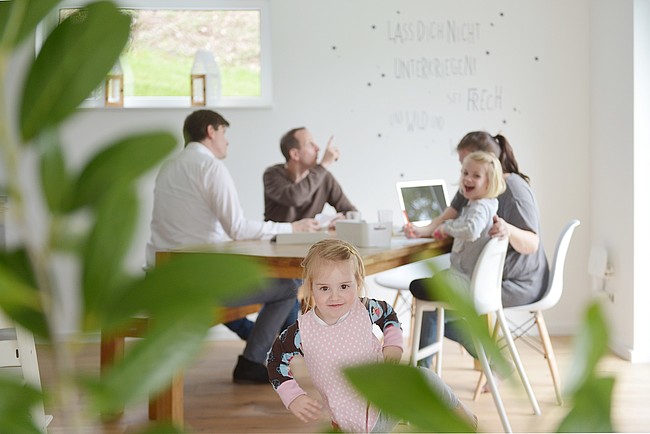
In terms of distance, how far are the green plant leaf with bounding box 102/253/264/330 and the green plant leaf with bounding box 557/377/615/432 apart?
7 centimetres

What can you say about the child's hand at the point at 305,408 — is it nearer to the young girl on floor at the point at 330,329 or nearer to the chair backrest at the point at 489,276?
the young girl on floor at the point at 330,329

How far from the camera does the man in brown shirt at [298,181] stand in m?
4.25

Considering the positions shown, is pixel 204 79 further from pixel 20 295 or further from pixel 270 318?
pixel 20 295

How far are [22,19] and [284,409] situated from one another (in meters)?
3.50

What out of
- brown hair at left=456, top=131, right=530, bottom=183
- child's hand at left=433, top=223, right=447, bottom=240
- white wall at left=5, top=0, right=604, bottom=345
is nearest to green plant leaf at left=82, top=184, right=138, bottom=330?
child's hand at left=433, top=223, right=447, bottom=240

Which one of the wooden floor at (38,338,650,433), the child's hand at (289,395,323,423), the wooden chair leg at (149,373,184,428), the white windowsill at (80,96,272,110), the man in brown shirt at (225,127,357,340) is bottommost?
the wooden floor at (38,338,650,433)

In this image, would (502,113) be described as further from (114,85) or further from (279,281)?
(114,85)

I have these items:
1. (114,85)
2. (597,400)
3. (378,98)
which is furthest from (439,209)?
(597,400)

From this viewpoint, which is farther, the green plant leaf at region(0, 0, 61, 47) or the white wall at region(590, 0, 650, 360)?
the white wall at region(590, 0, 650, 360)

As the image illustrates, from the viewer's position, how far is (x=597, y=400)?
0.60ft

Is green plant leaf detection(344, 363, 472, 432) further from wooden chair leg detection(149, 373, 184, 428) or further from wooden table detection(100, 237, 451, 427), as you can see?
wooden chair leg detection(149, 373, 184, 428)

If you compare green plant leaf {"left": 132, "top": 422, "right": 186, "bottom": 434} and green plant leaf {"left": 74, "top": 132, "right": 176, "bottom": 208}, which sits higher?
green plant leaf {"left": 74, "top": 132, "right": 176, "bottom": 208}

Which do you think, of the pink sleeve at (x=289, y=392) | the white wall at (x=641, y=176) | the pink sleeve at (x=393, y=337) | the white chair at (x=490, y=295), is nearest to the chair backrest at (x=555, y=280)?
the white chair at (x=490, y=295)

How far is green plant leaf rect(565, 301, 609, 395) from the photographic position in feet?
0.60
